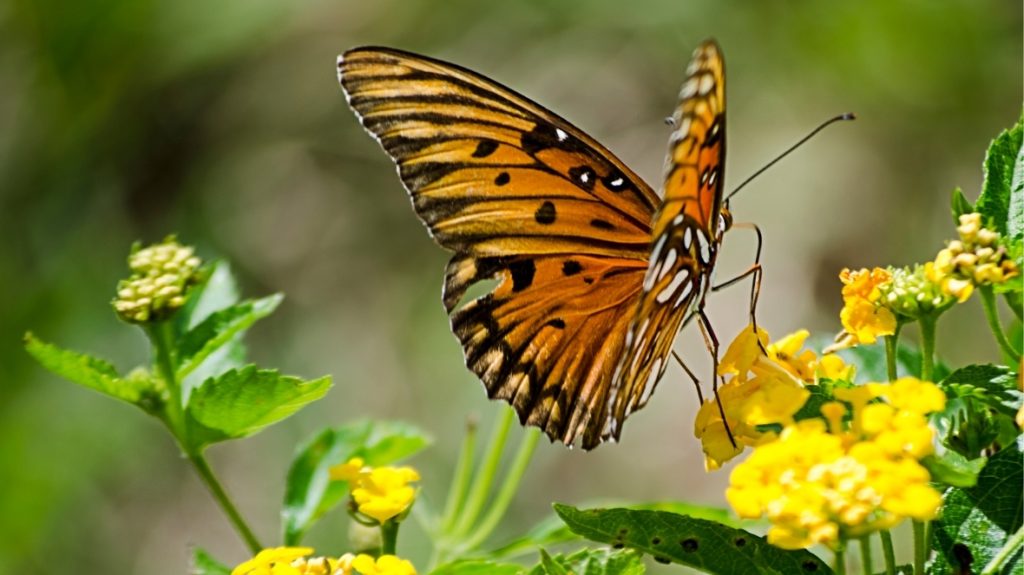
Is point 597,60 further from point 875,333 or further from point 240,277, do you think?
point 875,333

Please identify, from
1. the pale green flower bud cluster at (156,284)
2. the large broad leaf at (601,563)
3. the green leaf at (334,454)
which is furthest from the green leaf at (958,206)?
the pale green flower bud cluster at (156,284)

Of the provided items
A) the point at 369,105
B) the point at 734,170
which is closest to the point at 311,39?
the point at 734,170

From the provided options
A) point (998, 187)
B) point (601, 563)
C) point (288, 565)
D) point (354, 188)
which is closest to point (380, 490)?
point (288, 565)

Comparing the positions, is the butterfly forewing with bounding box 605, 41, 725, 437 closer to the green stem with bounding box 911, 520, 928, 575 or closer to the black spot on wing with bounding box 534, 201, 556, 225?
the black spot on wing with bounding box 534, 201, 556, 225

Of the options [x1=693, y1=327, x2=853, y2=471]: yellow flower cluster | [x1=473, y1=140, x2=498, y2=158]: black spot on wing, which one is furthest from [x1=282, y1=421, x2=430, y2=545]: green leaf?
[x1=693, y1=327, x2=853, y2=471]: yellow flower cluster

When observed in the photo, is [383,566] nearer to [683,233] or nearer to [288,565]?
[288,565]
